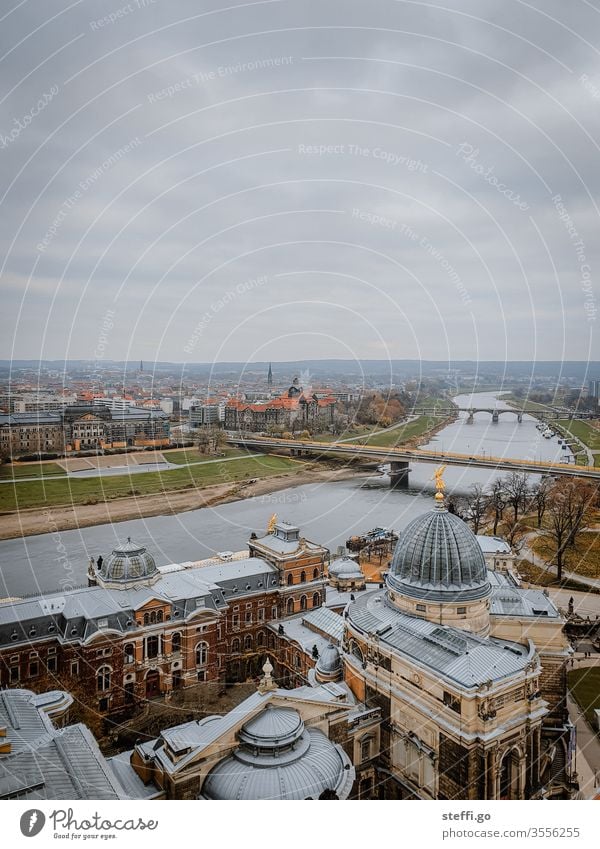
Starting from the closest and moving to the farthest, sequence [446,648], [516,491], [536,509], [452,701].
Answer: [452,701] < [446,648] < [516,491] < [536,509]

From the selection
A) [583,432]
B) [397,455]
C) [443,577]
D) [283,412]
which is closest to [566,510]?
[583,432]

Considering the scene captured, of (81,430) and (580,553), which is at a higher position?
(81,430)

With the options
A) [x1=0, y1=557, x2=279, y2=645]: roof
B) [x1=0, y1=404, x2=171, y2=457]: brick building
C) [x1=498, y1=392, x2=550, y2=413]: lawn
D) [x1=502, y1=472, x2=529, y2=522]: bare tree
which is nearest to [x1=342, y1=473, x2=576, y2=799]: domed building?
[x1=0, y1=557, x2=279, y2=645]: roof

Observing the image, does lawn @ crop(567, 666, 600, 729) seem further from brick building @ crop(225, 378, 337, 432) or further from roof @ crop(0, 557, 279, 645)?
brick building @ crop(225, 378, 337, 432)

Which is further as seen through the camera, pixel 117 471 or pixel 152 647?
pixel 117 471

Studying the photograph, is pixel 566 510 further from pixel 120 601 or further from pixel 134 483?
pixel 120 601

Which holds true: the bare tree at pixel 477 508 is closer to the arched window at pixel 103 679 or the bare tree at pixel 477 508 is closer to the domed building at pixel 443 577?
the domed building at pixel 443 577
